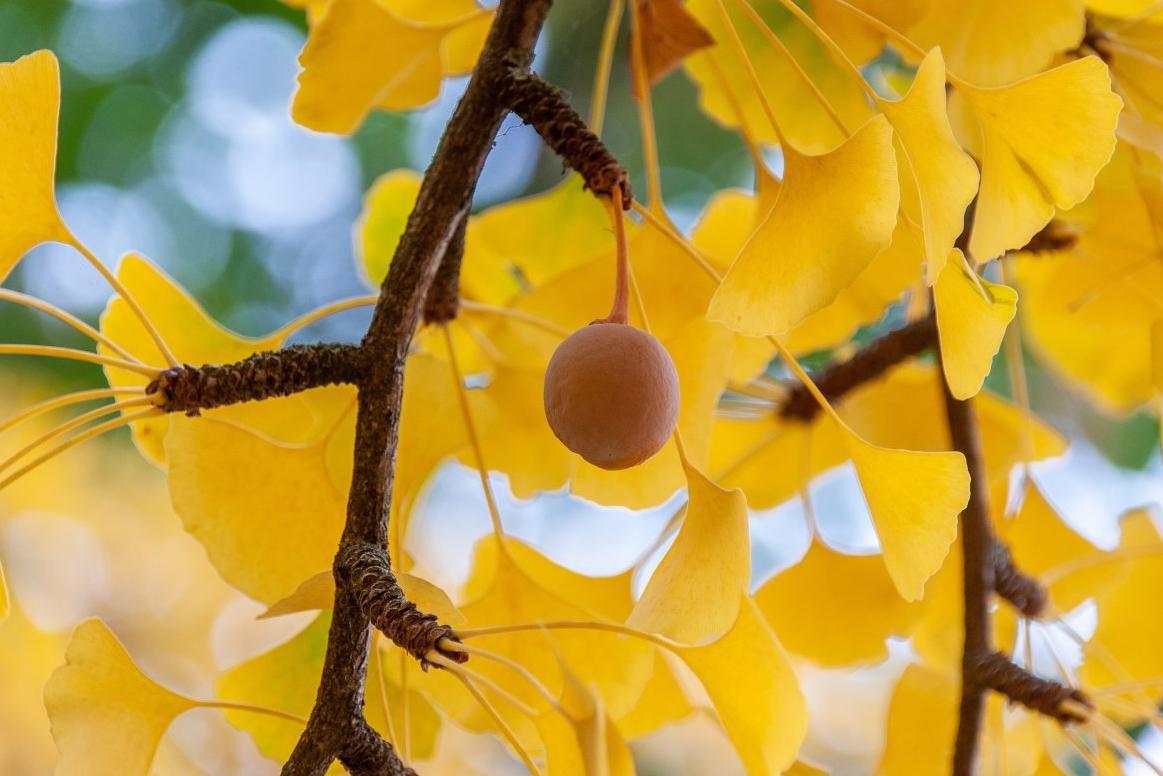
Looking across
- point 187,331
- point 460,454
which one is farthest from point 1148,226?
point 187,331

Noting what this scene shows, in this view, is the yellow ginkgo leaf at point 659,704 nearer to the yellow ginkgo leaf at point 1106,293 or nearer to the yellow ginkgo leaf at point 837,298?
the yellow ginkgo leaf at point 837,298

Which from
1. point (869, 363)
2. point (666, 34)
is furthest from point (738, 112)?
point (869, 363)

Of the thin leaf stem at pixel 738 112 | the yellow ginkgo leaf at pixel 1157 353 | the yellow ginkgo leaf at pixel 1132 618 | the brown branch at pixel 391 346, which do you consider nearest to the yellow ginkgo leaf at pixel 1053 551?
the yellow ginkgo leaf at pixel 1132 618

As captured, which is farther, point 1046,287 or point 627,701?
point 1046,287

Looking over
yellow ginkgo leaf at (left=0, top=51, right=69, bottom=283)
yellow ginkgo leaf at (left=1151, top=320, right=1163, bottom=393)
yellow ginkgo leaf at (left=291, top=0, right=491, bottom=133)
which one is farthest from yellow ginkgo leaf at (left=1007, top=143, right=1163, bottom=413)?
yellow ginkgo leaf at (left=0, top=51, right=69, bottom=283)

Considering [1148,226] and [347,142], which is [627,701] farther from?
[347,142]

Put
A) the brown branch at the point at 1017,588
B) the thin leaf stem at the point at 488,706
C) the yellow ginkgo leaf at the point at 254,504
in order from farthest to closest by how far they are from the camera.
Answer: the brown branch at the point at 1017,588 → the yellow ginkgo leaf at the point at 254,504 → the thin leaf stem at the point at 488,706

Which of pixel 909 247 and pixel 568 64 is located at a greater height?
pixel 568 64
